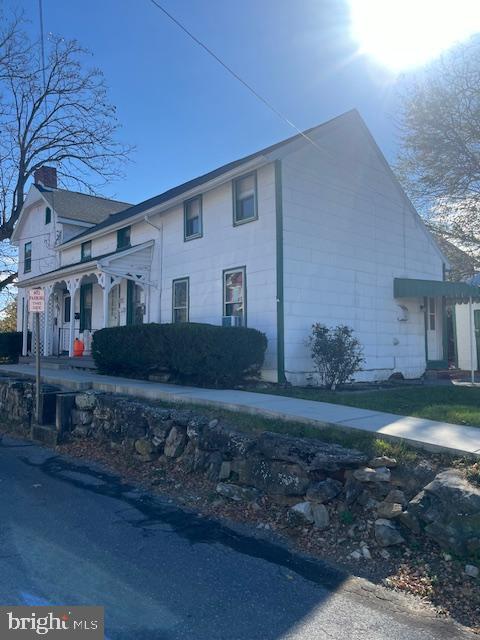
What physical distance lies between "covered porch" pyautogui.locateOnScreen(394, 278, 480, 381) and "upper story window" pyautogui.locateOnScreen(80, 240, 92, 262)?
11660 mm

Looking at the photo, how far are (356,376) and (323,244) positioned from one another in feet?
12.0

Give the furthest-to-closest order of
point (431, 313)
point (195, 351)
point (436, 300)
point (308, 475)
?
point (436, 300) → point (431, 313) → point (195, 351) → point (308, 475)

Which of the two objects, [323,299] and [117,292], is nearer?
[323,299]

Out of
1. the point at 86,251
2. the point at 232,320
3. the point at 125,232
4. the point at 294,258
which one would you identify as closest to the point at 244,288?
the point at 232,320

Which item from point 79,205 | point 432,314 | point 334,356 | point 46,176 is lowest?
point 334,356

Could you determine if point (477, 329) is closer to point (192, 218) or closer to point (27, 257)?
point (192, 218)

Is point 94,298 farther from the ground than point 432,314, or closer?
farther from the ground

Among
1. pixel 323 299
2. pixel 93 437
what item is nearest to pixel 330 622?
pixel 93 437

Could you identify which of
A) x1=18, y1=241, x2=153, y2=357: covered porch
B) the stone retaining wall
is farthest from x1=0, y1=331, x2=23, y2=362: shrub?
the stone retaining wall

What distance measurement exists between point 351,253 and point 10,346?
15671 mm

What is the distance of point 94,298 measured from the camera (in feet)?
64.1

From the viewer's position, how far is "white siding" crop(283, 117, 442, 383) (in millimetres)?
12266

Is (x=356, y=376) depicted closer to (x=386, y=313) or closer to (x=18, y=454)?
(x=386, y=313)

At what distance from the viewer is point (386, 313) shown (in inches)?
592
